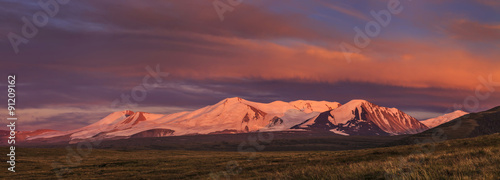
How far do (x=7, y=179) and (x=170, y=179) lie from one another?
2250 centimetres

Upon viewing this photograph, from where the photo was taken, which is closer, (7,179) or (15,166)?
(7,179)

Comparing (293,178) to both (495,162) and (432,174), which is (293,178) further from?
(495,162)

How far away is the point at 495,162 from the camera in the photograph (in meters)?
20.0

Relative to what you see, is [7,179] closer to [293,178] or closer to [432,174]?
[293,178]

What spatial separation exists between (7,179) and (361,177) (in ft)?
152

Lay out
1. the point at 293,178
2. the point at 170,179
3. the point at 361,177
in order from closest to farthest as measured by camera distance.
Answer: the point at 361,177, the point at 293,178, the point at 170,179

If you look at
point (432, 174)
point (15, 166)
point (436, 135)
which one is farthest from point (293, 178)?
point (436, 135)

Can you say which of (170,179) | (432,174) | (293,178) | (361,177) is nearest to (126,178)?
(170,179)

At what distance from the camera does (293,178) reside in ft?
80.3

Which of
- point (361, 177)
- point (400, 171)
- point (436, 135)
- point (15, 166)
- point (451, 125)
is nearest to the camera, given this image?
point (400, 171)

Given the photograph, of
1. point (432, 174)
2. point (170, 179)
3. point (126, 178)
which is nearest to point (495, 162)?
point (432, 174)

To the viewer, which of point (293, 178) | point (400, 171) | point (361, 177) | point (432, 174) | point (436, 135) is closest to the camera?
point (432, 174)

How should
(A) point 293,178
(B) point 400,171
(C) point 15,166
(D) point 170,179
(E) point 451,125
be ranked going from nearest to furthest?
(B) point 400,171 → (A) point 293,178 → (D) point 170,179 → (C) point 15,166 → (E) point 451,125

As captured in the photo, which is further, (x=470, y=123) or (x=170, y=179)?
(x=470, y=123)
